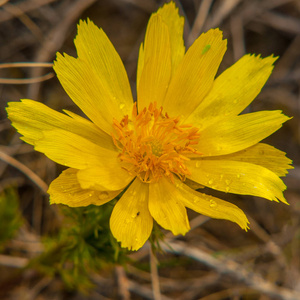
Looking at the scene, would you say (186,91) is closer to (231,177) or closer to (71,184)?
(231,177)

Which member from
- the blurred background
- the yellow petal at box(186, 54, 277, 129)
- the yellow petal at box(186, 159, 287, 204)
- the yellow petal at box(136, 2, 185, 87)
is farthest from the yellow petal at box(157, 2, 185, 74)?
the blurred background

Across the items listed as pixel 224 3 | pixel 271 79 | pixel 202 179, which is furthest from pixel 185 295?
pixel 224 3

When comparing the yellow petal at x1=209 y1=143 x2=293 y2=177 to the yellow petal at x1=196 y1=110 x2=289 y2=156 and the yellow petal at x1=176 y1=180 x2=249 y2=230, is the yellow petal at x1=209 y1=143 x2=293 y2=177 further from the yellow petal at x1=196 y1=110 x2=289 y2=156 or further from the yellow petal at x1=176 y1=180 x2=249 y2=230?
the yellow petal at x1=176 y1=180 x2=249 y2=230

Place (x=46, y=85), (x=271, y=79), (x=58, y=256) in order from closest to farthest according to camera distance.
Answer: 1. (x=58, y=256)
2. (x=46, y=85)
3. (x=271, y=79)

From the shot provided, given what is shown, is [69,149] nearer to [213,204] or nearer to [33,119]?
[33,119]

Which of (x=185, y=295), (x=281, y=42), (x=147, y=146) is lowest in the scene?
(x=185, y=295)

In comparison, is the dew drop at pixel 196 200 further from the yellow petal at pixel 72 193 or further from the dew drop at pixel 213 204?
the yellow petal at pixel 72 193
